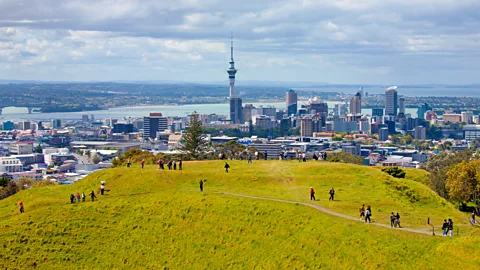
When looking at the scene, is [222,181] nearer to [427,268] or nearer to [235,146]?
[427,268]

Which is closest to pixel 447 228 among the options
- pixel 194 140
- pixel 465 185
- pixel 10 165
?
pixel 465 185

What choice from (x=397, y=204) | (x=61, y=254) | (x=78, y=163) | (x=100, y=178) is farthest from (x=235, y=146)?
(x=78, y=163)

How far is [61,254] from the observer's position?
3534 centimetres

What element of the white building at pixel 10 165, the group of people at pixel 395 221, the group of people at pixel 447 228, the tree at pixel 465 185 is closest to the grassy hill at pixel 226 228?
the group of people at pixel 447 228

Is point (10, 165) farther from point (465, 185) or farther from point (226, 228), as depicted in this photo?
point (226, 228)

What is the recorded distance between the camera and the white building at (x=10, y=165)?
172000 mm

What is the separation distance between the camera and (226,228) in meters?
37.2

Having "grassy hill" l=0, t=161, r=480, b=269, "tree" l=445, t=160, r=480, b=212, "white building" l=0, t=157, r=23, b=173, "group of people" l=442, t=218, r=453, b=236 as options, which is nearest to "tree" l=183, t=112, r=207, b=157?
"grassy hill" l=0, t=161, r=480, b=269

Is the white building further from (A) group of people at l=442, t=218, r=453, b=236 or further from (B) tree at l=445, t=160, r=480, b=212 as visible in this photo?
(A) group of people at l=442, t=218, r=453, b=236

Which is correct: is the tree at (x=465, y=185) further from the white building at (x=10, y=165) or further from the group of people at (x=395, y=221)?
the white building at (x=10, y=165)

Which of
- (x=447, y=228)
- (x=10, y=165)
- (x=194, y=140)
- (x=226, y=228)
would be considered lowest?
(x=10, y=165)

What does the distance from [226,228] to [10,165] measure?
149m

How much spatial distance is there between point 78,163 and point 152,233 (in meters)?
150

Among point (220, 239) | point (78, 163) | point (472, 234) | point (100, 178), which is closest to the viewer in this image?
point (472, 234)
